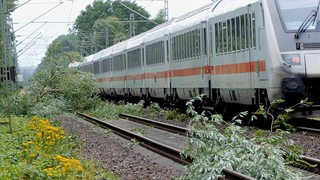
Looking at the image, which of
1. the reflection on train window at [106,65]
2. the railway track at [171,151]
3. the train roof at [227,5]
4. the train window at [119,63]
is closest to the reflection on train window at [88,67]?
the reflection on train window at [106,65]

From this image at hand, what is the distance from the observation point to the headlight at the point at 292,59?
559 inches

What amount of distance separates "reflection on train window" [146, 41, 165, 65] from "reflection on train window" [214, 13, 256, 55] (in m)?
8.43

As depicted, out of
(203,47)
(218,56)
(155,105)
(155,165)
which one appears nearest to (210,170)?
(155,165)

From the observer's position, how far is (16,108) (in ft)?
93.5

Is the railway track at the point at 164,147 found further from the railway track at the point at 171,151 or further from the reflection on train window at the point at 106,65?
the reflection on train window at the point at 106,65

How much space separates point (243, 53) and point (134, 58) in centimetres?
1819

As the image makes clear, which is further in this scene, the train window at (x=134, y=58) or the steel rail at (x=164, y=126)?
the train window at (x=134, y=58)

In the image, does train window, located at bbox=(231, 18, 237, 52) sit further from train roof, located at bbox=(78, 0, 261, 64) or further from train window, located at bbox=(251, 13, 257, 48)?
train window, located at bbox=(251, 13, 257, 48)

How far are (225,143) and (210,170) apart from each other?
1.09m

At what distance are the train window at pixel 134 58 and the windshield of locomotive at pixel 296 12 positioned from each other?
715 inches

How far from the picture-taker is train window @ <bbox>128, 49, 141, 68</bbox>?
32.9m

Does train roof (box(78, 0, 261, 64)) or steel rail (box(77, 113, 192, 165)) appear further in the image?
train roof (box(78, 0, 261, 64))

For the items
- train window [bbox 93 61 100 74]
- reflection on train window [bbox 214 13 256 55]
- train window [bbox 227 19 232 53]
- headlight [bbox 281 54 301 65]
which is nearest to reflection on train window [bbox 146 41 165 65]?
reflection on train window [bbox 214 13 256 55]

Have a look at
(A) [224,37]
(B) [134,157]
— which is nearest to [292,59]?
(A) [224,37]
